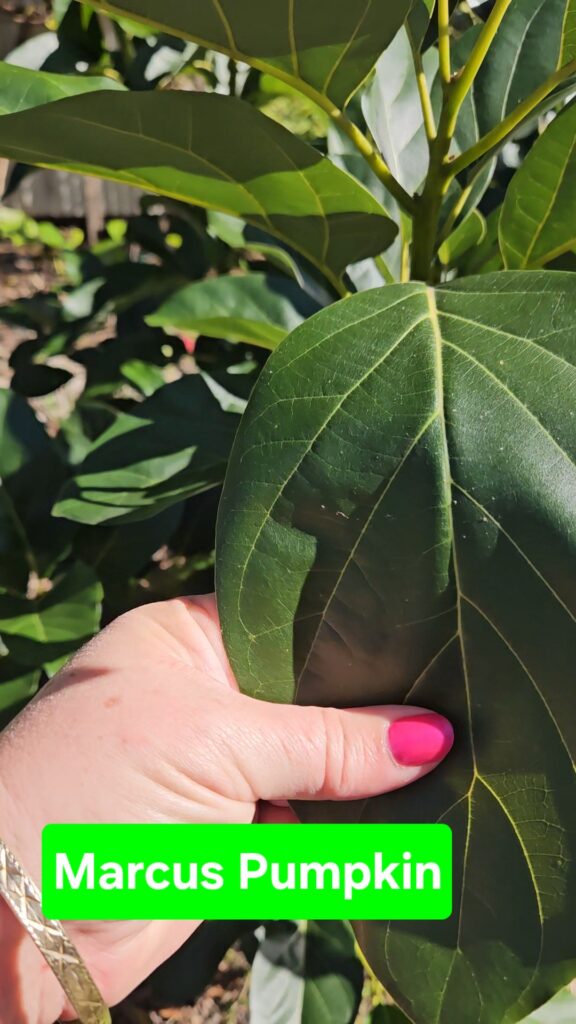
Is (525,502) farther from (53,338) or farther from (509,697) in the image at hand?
(53,338)

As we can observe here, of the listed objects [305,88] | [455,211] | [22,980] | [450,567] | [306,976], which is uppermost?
[305,88]

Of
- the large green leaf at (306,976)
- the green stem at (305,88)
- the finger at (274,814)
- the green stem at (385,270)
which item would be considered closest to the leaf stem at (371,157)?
the green stem at (305,88)

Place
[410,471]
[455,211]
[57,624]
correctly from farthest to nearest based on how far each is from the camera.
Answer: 1. [57,624]
2. [455,211]
3. [410,471]

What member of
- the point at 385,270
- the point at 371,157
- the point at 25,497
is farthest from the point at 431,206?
the point at 25,497

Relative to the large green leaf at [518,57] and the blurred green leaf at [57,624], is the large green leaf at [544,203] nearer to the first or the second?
the large green leaf at [518,57]

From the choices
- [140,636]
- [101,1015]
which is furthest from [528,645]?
[101,1015]

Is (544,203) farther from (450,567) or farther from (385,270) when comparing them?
(450,567)
